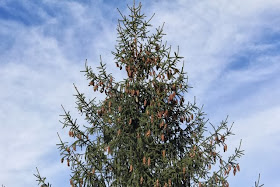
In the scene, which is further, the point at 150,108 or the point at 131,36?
the point at 131,36

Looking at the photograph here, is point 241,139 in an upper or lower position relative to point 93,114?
lower

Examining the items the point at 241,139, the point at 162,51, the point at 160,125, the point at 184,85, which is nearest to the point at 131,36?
the point at 162,51

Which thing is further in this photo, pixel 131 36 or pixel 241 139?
pixel 131 36

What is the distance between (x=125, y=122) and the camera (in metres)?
14.4

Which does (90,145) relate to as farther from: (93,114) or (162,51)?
(162,51)

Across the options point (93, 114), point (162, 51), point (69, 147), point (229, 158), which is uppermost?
point (162, 51)

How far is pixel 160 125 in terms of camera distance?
13500mm

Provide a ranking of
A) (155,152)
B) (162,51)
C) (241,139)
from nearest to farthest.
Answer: (241,139)
(155,152)
(162,51)

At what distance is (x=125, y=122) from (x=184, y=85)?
7.86ft

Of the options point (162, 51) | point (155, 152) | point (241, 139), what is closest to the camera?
point (241, 139)

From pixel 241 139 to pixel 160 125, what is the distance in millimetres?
2542

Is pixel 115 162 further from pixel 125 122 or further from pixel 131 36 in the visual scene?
pixel 131 36

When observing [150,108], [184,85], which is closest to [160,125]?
[150,108]

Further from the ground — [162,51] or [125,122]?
[162,51]
